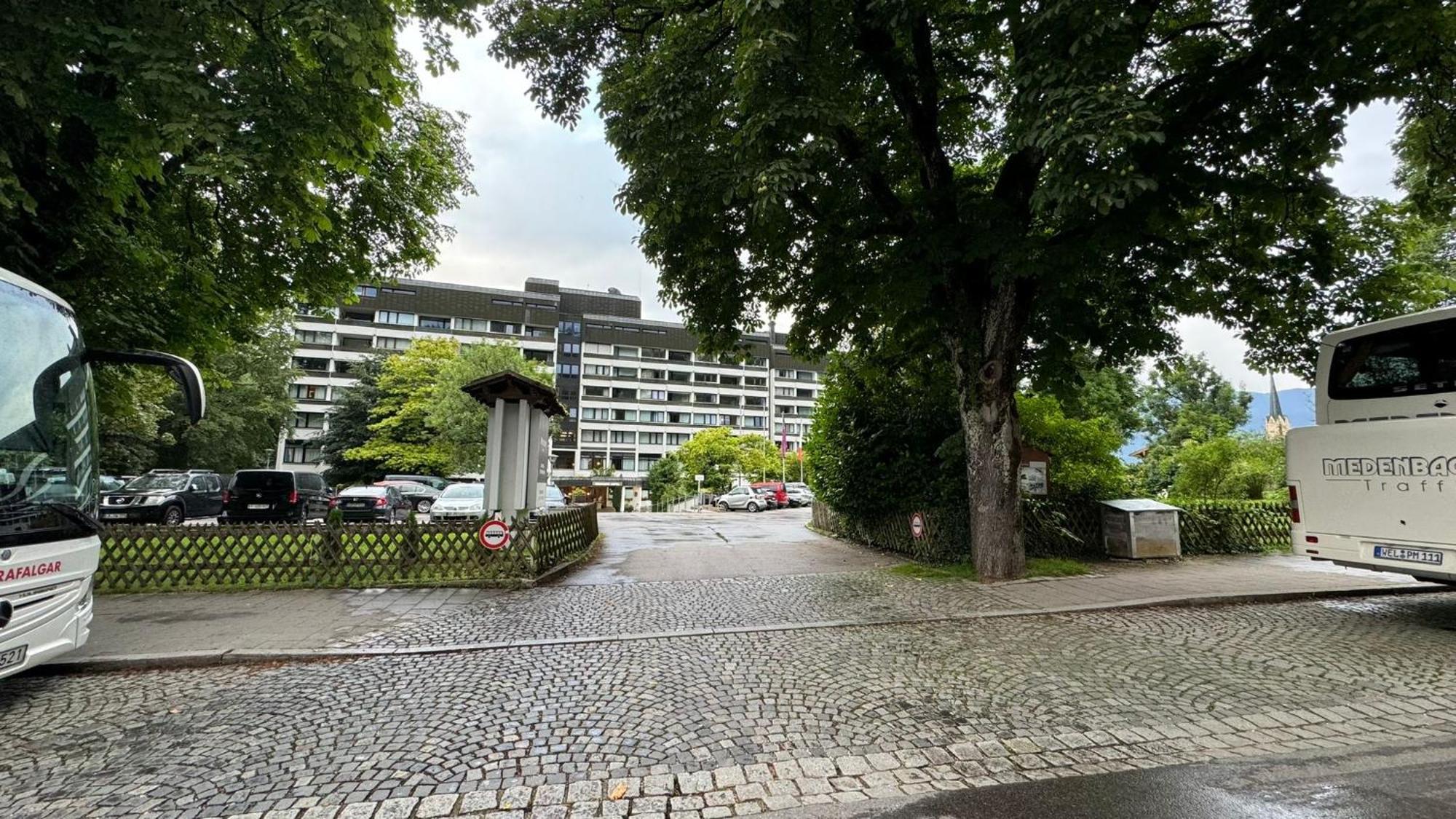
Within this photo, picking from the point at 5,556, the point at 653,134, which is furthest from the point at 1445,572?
the point at 5,556

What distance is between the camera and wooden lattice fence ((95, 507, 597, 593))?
29.4 feet

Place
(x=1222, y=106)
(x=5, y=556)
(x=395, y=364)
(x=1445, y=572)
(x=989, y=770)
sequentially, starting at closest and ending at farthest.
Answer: (x=989, y=770)
(x=5, y=556)
(x=1445, y=572)
(x=1222, y=106)
(x=395, y=364)

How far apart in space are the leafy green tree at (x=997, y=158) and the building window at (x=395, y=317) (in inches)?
2492

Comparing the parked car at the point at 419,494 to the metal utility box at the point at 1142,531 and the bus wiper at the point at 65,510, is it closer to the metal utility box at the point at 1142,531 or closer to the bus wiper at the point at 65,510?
the bus wiper at the point at 65,510

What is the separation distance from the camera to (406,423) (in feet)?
147

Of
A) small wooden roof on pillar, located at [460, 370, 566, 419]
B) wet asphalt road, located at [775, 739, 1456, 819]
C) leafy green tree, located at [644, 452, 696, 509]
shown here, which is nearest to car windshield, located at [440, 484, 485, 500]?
small wooden roof on pillar, located at [460, 370, 566, 419]

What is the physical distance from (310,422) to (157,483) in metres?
49.0

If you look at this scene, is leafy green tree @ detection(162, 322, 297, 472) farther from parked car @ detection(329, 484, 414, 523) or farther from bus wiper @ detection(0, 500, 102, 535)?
bus wiper @ detection(0, 500, 102, 535)

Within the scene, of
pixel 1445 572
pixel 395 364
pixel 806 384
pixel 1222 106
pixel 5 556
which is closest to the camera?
pixel 5 556

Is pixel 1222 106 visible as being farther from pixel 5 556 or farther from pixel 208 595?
pixel 208 595

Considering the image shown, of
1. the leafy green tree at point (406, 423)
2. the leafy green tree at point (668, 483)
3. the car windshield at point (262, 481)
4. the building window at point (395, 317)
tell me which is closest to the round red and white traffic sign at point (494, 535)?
the car windshield at point (262, 481)

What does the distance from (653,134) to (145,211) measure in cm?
697

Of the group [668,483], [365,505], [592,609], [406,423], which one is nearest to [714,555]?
[592,609]

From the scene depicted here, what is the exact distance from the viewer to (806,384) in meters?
93.2
